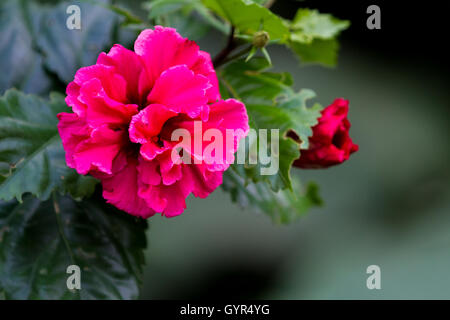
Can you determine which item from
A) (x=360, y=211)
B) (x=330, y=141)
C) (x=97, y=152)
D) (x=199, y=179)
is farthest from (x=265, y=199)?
(x=360, y=211)

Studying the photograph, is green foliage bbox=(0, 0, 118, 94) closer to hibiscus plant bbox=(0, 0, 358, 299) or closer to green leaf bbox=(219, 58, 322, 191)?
hibiscus plant bbox=(0, 0, 358, 299)

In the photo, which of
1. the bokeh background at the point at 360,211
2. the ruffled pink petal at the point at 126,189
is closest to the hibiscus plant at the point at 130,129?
the ruffled pink petal at the point at 126,189

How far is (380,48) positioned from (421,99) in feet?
1.02

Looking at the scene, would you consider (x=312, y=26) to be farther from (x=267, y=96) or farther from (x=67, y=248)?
(x=67, y=248)

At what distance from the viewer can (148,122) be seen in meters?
0.69

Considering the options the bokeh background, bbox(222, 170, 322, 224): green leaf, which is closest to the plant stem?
bbox(222, 170, 322, 224): green leaf

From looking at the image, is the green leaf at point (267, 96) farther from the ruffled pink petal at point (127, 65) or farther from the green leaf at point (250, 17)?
the ruffled pink petal at point (127, 65)

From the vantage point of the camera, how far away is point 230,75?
91 centimetres

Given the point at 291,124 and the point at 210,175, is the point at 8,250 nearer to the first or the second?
the point at 210,175

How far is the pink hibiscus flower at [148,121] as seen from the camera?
676 millimetres

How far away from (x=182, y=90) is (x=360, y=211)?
1449 mm

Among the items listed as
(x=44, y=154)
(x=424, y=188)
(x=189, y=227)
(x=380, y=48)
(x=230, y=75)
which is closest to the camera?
(x=44, y=154)

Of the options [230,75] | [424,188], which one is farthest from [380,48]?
[230,75]

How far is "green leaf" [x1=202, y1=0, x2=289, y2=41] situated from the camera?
31.6 inches
